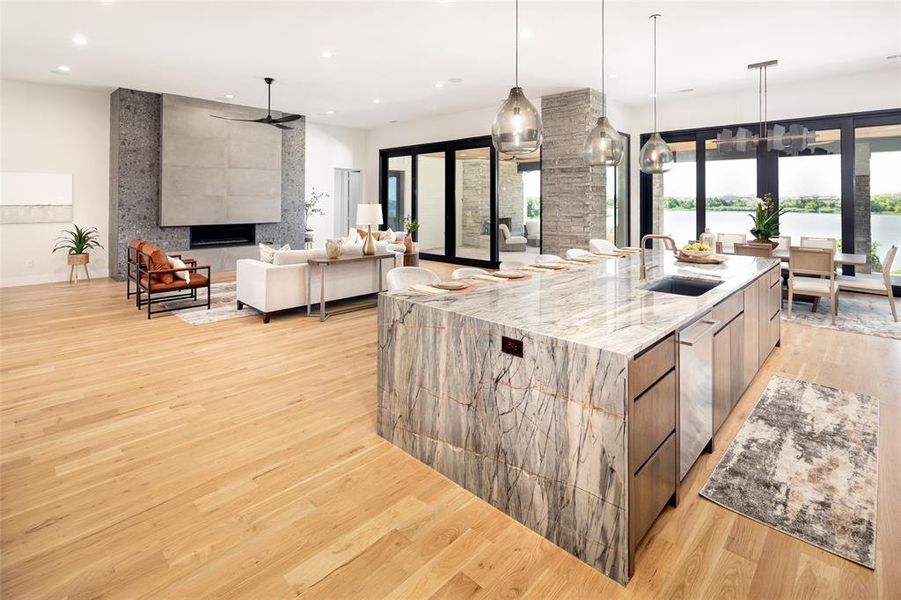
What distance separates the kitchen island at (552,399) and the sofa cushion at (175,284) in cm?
423

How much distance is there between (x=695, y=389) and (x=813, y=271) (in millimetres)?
4064

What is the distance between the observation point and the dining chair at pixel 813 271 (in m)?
5.02

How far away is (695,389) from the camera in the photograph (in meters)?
2.21

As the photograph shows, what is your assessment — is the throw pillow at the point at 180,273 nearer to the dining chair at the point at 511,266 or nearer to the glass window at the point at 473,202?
the dining chair at the point at 511,266

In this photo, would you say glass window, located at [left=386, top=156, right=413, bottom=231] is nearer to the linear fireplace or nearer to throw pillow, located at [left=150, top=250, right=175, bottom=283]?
the linear fireplace

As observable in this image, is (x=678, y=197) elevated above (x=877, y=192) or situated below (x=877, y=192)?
above

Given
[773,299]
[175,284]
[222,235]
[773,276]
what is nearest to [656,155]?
[773,276]

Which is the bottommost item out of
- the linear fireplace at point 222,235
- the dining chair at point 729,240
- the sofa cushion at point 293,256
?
the sofa cushion at point 293,256

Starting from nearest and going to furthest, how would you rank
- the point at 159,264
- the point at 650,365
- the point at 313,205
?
1. the point at 650,365
2. the point at 159,264
3. the point at 313,205

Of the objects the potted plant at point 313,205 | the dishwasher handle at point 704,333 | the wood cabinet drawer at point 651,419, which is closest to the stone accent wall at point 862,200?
the dishwasher handle at point 704,333

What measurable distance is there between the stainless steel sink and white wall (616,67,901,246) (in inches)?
227

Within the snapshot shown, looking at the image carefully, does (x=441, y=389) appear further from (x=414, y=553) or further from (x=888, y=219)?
(x=888, y=219)

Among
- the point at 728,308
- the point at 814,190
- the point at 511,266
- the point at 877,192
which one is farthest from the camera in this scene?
the point at 814,190

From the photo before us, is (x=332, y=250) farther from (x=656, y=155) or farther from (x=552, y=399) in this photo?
(x=552, y=399)
